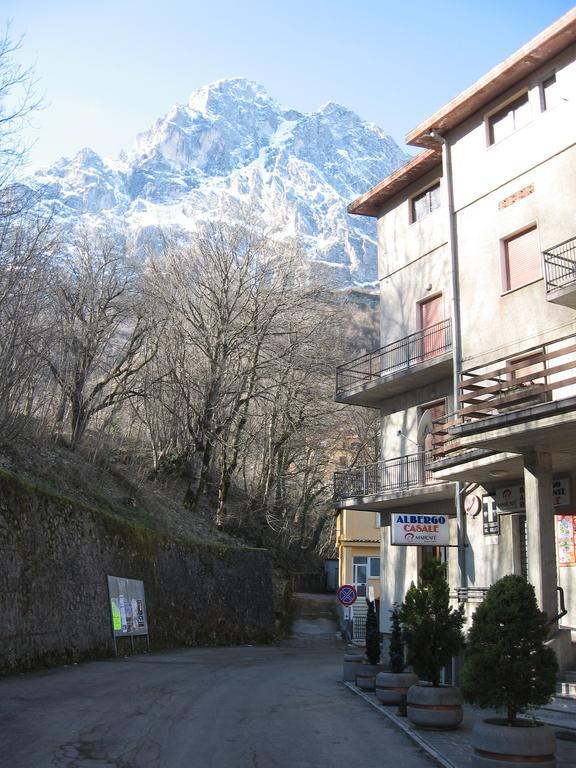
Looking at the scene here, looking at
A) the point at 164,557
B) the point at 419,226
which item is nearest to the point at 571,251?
the point at 419,226

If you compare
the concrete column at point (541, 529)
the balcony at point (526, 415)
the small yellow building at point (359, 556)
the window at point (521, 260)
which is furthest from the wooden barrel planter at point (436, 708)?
the small yellow building at point (359, 556)

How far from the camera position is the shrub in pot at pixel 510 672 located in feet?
25.4

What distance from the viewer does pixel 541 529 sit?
1501 cm

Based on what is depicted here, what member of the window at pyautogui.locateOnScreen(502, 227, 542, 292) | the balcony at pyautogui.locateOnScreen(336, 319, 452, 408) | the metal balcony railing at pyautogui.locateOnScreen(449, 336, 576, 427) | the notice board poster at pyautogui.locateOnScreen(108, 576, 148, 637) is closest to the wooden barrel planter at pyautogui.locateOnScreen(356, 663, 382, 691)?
the metal balcony railing at pyautogui.locateOnScreen(449, 336, 576, 427)

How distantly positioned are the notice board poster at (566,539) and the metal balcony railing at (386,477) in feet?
12.0

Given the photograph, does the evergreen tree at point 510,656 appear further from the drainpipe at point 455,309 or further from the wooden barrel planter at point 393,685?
the drainpipe at point 455,309

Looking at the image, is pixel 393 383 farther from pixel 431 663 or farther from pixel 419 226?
pixel 431 663

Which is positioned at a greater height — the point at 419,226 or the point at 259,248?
the point at 259,248

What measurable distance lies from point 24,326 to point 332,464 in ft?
83.6

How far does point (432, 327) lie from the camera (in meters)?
21.5

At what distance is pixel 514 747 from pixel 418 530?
11.0 m

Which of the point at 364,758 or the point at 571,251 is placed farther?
the point at 571,251

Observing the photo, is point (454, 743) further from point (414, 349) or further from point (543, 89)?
point (543, 89)

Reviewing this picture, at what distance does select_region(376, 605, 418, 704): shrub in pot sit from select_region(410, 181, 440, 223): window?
41.3 feet
